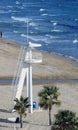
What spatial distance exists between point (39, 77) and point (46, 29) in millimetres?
47921

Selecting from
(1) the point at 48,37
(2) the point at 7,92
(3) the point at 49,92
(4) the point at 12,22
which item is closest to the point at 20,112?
(3) the point at 49,92

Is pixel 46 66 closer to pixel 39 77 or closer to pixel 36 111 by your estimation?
pixel 39 77

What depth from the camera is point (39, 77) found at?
77.8 meters

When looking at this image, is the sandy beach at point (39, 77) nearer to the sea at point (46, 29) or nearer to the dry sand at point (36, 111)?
the dry sand at point (36, 111)

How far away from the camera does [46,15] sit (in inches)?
6166

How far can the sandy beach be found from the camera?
58969 mm

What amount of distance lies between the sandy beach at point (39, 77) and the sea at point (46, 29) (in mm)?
4053

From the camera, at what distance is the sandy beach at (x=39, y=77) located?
2322 inches

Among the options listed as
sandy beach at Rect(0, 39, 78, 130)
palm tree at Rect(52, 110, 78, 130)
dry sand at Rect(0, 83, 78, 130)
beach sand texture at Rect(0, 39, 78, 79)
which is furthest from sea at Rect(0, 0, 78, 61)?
palm tree at Rect(52, 110, 78, 130)

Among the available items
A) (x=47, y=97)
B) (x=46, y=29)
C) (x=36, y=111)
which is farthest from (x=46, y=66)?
(x=46, y=29)

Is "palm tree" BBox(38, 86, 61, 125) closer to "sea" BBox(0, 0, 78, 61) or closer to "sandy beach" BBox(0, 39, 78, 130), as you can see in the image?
"sandy beach" BBox(0, 39, 78, 130)

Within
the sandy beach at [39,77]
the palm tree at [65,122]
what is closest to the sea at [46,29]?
the sandy beach at [39,77]

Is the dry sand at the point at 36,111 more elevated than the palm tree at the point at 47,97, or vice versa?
the palm tree at the point at 47,97

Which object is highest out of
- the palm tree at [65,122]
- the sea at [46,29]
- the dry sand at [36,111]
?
the sea at [46,29]
